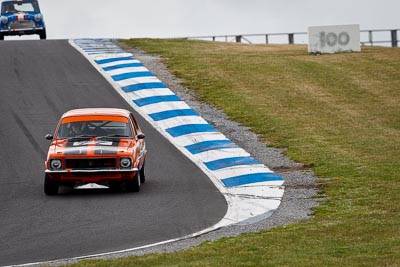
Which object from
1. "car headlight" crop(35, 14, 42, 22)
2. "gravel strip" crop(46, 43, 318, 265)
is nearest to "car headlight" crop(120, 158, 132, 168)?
"gravel strip" crop(46, 43, 318, 265)

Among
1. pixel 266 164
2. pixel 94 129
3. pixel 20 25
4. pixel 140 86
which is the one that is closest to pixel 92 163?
pixel 94 129

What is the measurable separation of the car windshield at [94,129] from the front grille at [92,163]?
3.11 ft

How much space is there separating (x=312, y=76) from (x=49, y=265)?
74.2 feet

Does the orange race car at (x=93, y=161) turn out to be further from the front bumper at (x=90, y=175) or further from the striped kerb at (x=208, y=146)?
the striped kerb at (x=208, y=146)

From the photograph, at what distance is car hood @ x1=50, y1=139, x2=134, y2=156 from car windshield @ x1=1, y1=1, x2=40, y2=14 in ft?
77.9

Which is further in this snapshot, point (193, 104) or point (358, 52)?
point (358, 52)

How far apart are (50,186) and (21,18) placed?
23662mm

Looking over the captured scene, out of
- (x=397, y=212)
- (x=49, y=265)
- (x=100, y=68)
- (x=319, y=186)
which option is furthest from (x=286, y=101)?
(x=49, y=265)

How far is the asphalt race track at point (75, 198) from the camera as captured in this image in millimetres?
13805

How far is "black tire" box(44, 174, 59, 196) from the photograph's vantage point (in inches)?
708

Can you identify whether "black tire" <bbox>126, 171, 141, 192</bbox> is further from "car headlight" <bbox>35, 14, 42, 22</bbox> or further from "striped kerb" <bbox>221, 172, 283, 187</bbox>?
"car headlight" <bbox>35, 14, 42, 22</bbox>

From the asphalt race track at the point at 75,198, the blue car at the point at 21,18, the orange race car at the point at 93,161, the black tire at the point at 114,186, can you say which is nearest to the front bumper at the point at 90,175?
the orange race car at the point at 93,161

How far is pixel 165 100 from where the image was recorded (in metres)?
28.2

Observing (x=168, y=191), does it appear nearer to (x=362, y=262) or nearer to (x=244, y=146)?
(x=244, y=146)
